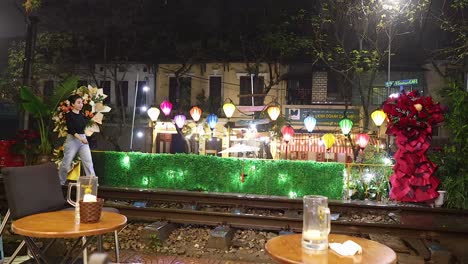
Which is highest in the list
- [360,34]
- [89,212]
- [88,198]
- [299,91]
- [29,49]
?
[360,34]

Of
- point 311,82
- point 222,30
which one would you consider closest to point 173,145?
point 222,30

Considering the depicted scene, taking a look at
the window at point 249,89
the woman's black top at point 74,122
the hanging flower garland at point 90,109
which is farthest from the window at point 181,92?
the woman's black top at point 74,122

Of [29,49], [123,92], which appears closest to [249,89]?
[123,92]

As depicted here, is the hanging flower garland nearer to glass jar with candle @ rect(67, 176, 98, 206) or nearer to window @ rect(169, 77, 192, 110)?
glass jar with candle @ rect(67, 176, 98, 206)

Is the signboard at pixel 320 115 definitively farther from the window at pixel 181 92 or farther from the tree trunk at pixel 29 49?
the tree trunk at pixel 29 49

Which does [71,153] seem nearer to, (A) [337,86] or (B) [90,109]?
(B) [90,109]

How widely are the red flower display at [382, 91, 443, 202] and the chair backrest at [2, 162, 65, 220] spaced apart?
717 centimetres

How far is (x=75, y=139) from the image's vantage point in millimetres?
9141

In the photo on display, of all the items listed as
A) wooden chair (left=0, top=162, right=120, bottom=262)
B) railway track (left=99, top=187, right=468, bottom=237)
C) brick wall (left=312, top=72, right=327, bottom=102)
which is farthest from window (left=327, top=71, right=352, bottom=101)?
wooden chair (left=0, top=162, right=120, bottom=262)

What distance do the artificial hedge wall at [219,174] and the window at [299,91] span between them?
1174 cm

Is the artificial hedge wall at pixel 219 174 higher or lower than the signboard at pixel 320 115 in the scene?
lower

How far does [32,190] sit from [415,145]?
7756mm

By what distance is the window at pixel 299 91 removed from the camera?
21.9 metres

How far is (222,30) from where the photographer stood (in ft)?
78.7
